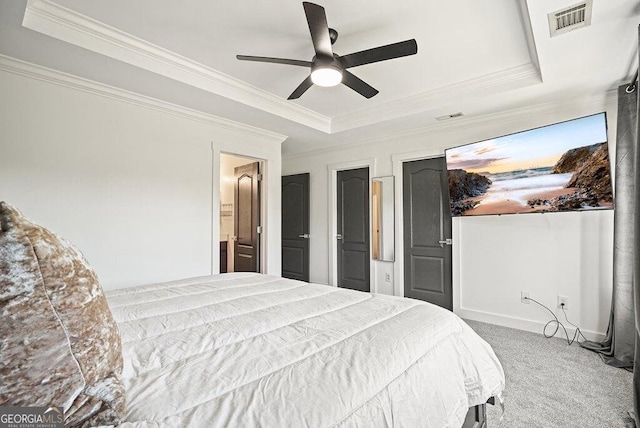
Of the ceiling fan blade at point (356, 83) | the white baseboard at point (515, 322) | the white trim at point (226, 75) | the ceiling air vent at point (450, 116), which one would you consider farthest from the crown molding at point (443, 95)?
the white baseboard at point (515, 322)

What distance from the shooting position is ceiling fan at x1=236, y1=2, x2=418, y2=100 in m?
1.87

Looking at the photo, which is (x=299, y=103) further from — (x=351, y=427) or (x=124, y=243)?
(x=351, y=427)

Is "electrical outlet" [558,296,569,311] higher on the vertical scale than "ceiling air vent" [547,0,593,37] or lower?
lower

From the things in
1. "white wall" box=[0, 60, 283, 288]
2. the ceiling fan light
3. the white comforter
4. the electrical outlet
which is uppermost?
→ the ceiling fan light

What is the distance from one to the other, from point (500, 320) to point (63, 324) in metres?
3.95

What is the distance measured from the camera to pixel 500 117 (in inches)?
140

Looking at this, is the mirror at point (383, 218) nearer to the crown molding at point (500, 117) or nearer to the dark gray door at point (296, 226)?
the crown molding at point (500, 117)

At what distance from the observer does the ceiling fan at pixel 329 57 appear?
1.87 metres

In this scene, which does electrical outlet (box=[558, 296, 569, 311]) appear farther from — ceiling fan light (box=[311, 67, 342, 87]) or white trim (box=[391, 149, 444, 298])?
ceiling fan light (box=[311, 67, 342, 87])

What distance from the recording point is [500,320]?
11.6ft

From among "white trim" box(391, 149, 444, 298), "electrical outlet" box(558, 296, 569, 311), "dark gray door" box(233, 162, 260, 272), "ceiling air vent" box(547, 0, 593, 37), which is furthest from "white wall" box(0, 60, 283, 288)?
"electrical outlet" box(558, 296, 569, 311)

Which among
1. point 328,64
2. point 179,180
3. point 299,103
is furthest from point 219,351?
point 299,103

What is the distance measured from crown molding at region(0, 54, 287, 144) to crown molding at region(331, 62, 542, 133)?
129cm

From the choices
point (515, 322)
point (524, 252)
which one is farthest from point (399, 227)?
point (515, 322)
